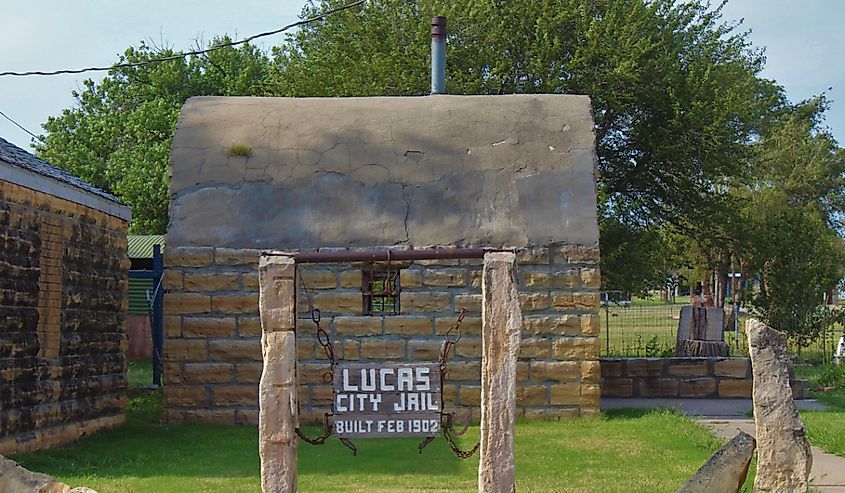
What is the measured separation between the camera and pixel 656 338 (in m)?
19.5

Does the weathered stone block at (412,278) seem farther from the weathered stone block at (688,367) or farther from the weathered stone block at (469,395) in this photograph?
the weathered stone block at (688,367)

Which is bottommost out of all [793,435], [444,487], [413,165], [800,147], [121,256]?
[444,487]

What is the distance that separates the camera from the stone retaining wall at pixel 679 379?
15.3 m

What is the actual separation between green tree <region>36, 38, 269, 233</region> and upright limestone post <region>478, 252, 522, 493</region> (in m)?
25.5

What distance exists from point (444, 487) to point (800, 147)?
118 ft

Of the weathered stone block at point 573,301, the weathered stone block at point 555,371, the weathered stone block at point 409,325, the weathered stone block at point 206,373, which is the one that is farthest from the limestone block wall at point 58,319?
the weathered stone block at point 573,301

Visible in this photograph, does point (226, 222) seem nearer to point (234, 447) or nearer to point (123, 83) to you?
point (234, 447)

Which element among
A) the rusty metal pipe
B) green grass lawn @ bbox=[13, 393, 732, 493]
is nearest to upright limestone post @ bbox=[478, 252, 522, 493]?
the rusty metal pipe

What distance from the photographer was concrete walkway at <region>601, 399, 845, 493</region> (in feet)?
31.4

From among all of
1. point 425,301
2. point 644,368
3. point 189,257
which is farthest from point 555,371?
point 189,257

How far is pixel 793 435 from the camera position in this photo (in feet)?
24.3

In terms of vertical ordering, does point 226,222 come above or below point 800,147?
below

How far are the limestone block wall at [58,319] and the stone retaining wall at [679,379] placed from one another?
6.75 meters

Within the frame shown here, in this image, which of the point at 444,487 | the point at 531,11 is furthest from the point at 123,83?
the point at 444,487
